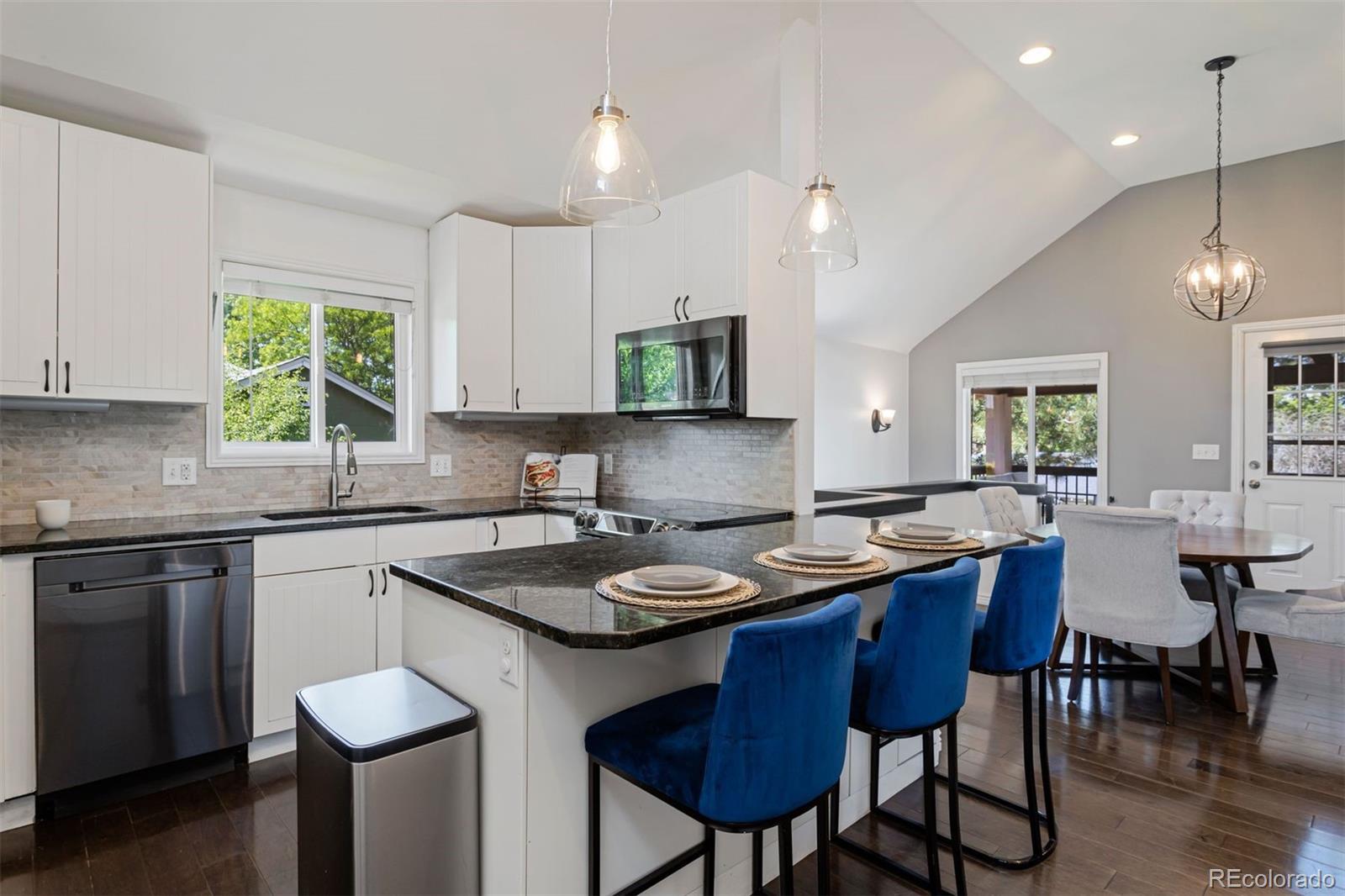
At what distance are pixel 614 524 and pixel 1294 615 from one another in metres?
3.08

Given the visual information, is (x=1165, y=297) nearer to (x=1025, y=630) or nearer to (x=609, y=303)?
(x=609, y=303)

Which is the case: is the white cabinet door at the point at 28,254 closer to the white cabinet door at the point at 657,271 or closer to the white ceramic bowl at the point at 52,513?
the white ceramic bowl at the point at 52,513

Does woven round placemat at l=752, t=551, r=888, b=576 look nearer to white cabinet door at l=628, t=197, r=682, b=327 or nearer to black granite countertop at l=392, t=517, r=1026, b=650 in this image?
black granite countertop at l=392, t=517, r=1026, b=650

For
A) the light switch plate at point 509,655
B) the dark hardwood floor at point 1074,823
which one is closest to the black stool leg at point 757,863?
the dark hardwood floor at point 1074,823

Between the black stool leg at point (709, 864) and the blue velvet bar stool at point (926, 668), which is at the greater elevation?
the blue velvet bar stool at point (926, 668)

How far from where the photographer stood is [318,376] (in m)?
3.61

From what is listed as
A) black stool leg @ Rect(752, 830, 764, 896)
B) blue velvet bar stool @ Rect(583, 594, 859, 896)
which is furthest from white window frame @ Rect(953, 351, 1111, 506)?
blue velvet bar stool @ Rect(583, 594, 859, 896)

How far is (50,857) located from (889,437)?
21.5ft

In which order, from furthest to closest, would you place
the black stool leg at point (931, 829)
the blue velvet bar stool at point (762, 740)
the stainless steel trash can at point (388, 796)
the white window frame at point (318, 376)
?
1. the white window frame at point (318, 376)
2. the black stool leg at point (931, 829)
3. the stainless steel trash can at point (388, 796)
4. the blue velvet bar stool at point (762, 740)

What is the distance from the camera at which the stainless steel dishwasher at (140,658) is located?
2252 mm

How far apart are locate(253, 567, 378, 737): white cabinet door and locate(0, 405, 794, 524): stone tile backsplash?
72 centimetres

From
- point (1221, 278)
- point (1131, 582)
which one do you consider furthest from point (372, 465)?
point (1221, 278)

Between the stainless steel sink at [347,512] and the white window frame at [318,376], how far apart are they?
0.27 m

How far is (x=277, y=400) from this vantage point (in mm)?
3469
